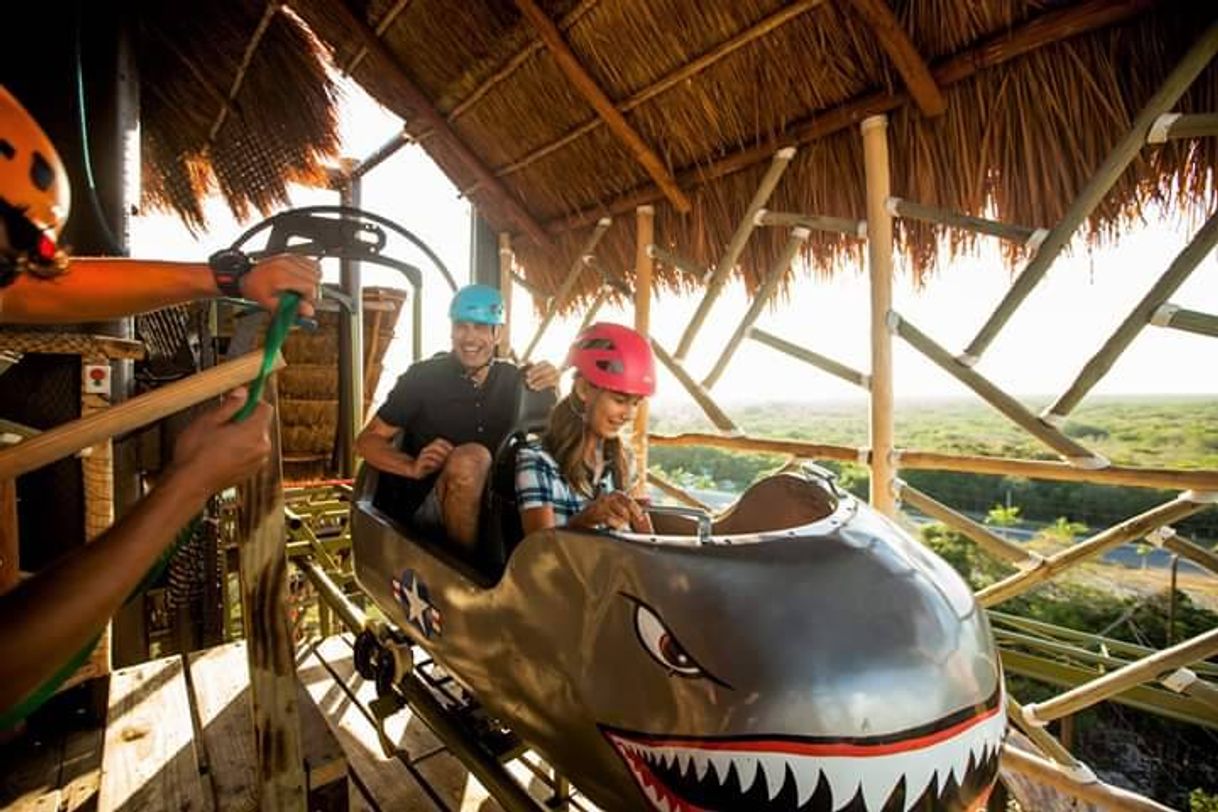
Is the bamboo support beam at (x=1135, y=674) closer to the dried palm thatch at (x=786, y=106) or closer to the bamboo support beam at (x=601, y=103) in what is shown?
the dried palm thatch at (x=786, y=106)

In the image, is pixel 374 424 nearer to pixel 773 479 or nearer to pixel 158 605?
pixel 773 479

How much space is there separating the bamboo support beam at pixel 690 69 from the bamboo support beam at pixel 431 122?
0.45 metres

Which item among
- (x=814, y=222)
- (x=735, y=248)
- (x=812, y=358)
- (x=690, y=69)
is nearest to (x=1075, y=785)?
(x=812, y=358)

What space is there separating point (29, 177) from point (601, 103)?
3215mm

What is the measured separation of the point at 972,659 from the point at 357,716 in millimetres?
1698

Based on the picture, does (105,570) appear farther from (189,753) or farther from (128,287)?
(189,753)

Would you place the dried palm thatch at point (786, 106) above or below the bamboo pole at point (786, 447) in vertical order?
above

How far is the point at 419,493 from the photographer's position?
1.98m

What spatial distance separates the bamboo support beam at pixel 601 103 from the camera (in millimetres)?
3188

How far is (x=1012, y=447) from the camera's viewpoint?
107 feet

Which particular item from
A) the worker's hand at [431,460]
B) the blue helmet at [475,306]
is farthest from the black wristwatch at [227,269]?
the blue helmet at [475,306]

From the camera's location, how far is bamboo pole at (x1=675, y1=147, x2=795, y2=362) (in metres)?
3.03

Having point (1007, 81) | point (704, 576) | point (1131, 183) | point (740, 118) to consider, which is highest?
point (740, 118)

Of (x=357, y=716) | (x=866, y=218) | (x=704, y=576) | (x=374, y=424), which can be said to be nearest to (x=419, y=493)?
(x=374, y=424)
